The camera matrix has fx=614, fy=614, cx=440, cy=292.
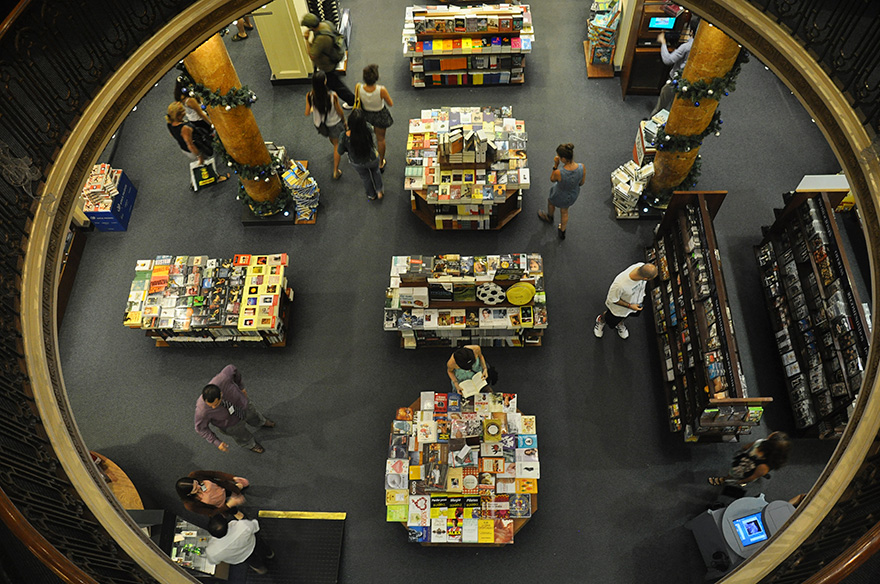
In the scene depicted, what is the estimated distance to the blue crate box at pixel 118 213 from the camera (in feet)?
29.7

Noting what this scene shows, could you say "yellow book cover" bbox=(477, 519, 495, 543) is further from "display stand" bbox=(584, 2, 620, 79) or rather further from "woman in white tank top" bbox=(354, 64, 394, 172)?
"display stand" bbox=(584, 2, 620, 79)

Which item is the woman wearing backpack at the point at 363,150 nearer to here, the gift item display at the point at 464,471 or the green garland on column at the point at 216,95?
the green garland on column at the point at 216,95

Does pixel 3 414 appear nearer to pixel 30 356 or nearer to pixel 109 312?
pixel 30 356

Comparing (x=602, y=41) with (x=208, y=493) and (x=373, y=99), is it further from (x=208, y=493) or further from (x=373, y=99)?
(x=208, y=493)

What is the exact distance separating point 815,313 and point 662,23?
4.81 metres

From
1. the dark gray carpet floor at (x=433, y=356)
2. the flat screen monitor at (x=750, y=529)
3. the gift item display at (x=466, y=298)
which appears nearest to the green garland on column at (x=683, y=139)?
the dark gray carpet floor at (x=433, y=356)

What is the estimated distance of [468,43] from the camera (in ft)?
33.1

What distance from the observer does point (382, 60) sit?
11.1 metres

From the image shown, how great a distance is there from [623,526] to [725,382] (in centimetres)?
195

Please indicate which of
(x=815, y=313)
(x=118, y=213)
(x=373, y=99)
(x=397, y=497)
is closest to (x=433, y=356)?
(x=397, y=497)

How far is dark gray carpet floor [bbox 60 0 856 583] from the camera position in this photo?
691cm

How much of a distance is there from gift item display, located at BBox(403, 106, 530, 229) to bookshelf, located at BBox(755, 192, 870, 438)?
11.1 ft

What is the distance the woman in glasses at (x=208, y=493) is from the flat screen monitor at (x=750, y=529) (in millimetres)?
4977

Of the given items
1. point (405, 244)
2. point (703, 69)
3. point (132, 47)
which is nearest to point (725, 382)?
point (703, 69)
